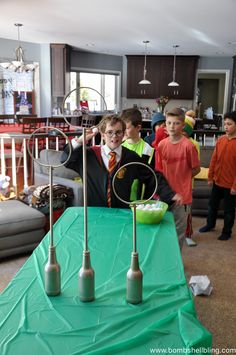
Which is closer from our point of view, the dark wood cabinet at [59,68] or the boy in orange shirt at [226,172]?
the boy in orange shirt at [226,172]

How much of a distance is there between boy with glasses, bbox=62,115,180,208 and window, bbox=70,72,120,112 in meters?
7.95

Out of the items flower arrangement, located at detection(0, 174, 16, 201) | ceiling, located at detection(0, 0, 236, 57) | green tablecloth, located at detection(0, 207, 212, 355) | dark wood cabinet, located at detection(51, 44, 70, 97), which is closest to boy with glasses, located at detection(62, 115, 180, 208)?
green tablecloth, located at detection(0, 207, 212, 355)

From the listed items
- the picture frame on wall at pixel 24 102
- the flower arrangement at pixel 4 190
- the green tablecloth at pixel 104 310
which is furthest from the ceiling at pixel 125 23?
the green tablecloth at pixel 104 310

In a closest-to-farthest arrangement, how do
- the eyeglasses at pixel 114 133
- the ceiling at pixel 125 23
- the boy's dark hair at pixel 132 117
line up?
Result: the eyeglasses at pixel 114 133 → the boy's dark hair at pixel 132 117 → the ceiling at pixel 125 23

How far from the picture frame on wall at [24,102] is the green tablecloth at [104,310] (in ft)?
25.4

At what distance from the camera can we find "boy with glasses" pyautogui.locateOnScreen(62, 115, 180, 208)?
1968 mm

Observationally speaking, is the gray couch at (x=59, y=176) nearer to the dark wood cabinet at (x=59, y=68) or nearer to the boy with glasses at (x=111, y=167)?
the boy with glasses at (x=111, y=167)

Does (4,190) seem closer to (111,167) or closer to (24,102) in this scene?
(111,167)

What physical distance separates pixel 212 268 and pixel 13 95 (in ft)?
23.6

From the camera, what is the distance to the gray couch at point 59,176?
3342mm

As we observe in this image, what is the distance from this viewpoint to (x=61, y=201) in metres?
3.30

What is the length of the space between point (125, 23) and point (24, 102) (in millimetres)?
3649

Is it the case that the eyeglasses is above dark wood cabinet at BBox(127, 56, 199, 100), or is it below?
below

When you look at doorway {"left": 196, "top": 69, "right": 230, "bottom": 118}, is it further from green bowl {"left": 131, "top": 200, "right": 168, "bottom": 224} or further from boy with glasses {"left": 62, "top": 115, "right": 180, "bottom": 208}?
green bowl {"left": 131, "top": 200, "right": 168, "bottom": 224}
